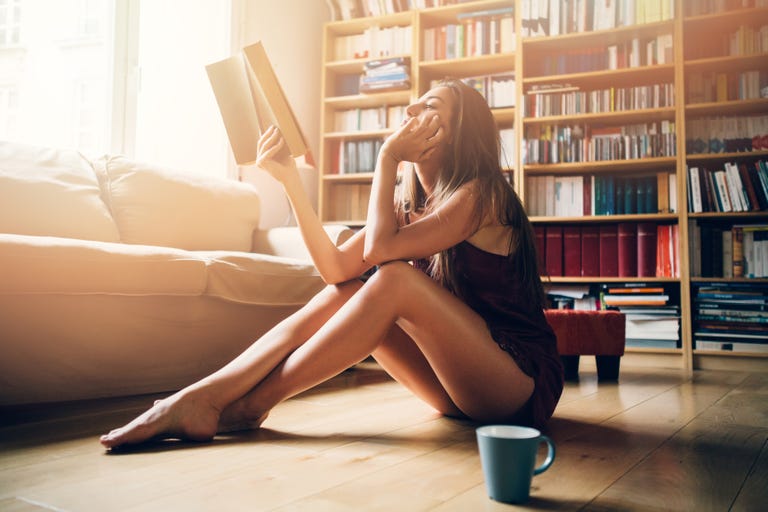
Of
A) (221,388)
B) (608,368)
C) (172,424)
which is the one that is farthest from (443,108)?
(608,368)

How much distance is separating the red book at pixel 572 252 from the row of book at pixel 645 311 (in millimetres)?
167

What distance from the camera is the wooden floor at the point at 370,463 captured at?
907mm

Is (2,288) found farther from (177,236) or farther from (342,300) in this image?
(177,236)

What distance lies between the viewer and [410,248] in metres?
1.31

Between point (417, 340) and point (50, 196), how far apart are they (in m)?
1.47

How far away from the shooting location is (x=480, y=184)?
1388 millimetres

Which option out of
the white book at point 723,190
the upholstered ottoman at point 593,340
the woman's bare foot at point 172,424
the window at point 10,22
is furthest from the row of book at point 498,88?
the woman's bare foot at point 172,424

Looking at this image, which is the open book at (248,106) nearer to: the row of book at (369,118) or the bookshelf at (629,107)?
the bookshelf at (629,107)

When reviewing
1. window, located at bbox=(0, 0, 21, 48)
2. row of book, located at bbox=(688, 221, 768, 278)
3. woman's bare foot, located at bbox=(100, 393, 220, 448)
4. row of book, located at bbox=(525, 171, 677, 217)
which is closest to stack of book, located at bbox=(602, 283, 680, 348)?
row of book, located at bbox=(688, 221, 768, 278)

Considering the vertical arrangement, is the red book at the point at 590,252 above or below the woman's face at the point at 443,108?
below

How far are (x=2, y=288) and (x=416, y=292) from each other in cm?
99

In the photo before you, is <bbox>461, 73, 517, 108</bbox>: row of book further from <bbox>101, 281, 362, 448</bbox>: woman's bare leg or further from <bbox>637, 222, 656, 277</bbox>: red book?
<bbox>101, 281, 362, 448</bbox>: woman's bare leg

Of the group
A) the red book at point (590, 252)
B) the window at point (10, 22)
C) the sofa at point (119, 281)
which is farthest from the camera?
the red book at point (590, 252)

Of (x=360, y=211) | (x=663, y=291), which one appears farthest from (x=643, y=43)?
(x=360, y=211)
